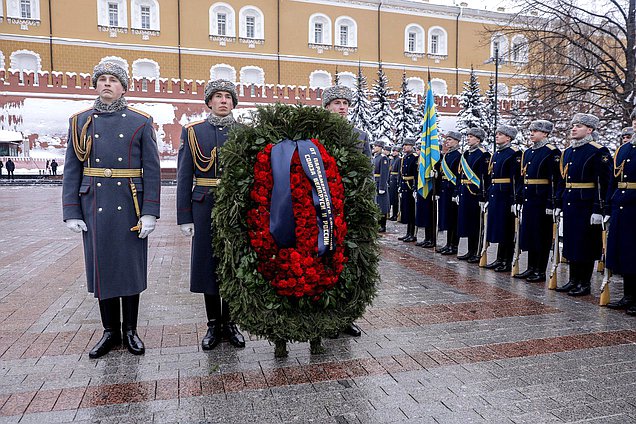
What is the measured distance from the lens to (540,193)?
7121 mm

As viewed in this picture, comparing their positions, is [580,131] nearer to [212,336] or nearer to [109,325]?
[212,336]

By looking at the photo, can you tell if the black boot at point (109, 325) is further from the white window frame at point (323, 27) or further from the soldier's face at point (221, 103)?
the white window frame at point (323, 27)

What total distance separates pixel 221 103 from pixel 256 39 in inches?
1599

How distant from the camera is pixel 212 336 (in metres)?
4.52

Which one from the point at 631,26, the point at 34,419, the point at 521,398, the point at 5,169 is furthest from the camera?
the point at 5,169

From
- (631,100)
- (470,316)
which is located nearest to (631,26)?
(631,100)

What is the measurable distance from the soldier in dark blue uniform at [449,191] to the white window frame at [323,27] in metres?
37.3

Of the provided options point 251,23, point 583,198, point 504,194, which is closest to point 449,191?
point 504,194

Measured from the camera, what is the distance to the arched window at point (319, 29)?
146 feet

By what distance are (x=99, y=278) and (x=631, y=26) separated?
18.0m

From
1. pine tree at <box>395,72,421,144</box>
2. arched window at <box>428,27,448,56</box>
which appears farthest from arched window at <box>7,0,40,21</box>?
arched window at <box>428,27,448,56</box>

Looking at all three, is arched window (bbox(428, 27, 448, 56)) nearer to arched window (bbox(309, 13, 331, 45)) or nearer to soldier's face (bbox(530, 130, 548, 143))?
arched window (bbox(309, 13, 331, 45))

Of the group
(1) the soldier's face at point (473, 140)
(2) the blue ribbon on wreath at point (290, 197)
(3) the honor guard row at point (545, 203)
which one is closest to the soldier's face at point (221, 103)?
(2) the blue ribbon on wreath at point (290, 197)

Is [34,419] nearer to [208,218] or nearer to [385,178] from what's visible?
[208,218]
